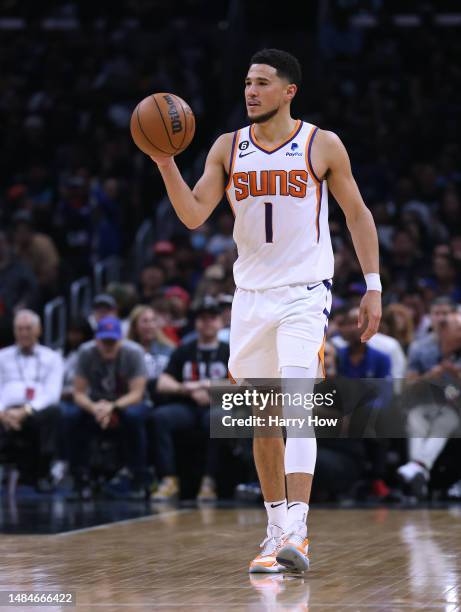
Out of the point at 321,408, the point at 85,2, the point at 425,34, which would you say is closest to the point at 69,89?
the point at 85,2

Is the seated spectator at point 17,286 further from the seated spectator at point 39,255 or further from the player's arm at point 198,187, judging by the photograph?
the player's arm at point 198,187

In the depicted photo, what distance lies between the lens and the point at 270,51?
6.50 meters

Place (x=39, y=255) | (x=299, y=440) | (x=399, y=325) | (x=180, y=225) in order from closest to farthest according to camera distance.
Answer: (x=299, y=440) < (x=399, y=325) < (x=39, y=255) < (x=180, y=225)

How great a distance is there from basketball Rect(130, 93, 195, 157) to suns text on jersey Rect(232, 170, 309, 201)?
36 cm

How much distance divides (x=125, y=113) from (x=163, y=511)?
428 inches

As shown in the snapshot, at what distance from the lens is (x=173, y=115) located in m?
6.27

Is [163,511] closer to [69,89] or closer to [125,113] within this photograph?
[125,113]

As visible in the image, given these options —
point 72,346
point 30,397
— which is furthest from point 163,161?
point 72,346

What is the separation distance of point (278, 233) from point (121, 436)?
5.70 m

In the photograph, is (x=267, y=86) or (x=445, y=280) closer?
(x=267, y=86)

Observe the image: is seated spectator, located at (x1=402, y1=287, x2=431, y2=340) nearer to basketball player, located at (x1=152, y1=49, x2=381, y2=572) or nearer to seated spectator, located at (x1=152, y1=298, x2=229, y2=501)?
seated spectator, located at (x1=152, y1=298, x2=229, y2=501)

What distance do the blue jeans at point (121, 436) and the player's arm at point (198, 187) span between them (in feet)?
17.7

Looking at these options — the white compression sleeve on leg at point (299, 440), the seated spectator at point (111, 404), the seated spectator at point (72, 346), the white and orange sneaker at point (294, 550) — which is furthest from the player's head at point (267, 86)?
the seated spectator at point (72, 346)
